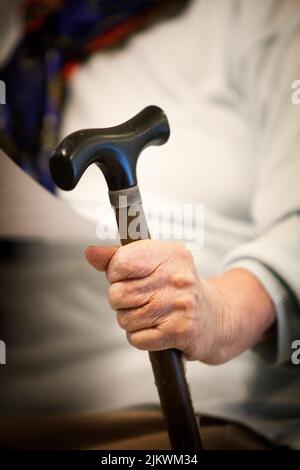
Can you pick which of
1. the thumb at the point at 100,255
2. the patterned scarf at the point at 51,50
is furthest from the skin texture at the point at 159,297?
the patterned scarf at the point at 51,50

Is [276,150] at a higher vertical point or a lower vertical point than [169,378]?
higher

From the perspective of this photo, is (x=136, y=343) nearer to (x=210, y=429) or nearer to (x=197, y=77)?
(x=210, y=429)

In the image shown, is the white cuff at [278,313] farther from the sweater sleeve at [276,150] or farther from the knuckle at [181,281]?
the knuckle at [181,281]

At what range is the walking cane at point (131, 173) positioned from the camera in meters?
0.38

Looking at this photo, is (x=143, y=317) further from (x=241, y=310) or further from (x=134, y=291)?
(x=241, y=310)

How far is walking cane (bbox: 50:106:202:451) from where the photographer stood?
377mm

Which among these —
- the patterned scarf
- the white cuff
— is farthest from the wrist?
the patterned scarf

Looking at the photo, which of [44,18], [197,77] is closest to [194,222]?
[197,77]

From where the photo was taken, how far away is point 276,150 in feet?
1.94

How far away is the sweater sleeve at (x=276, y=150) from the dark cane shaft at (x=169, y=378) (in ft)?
0.55

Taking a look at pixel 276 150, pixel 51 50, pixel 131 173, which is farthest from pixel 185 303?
pixel 51 50

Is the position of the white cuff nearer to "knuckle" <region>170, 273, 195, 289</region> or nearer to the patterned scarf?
"knuckle" <region>170, 273, 195, 289</region>

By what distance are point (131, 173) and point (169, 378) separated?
178 millimetres

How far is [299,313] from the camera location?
0.57 m
